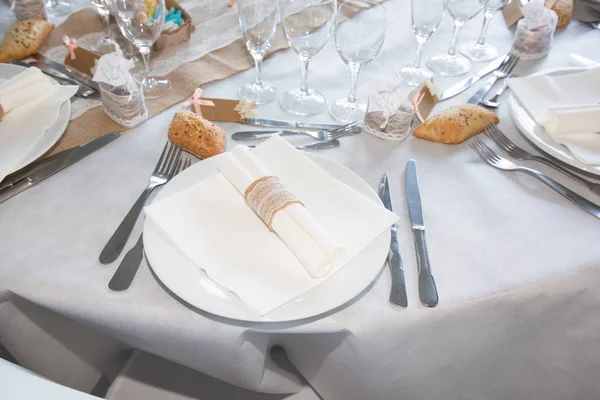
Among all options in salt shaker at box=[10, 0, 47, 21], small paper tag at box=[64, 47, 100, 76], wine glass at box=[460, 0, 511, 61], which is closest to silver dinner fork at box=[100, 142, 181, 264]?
small paper tag at box=[64, 47, 100, 76]

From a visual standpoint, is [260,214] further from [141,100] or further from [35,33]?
[35,33]

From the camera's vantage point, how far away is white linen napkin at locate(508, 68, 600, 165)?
2.98 ft

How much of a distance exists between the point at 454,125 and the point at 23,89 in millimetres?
886

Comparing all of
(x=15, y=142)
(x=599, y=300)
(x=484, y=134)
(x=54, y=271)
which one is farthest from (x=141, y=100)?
(x=599, y=300)

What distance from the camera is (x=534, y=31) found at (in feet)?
3.94

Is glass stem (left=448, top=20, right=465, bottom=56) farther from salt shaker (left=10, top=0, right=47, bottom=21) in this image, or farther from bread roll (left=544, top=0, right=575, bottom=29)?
salt shaker (left=10, top=0, right=47, bottom=21)

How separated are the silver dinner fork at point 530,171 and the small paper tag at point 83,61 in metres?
0.91

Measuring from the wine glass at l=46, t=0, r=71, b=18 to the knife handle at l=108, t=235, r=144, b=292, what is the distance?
3.37 ft

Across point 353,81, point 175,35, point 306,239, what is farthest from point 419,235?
point 175,35

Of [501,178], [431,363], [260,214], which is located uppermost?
[260,214]

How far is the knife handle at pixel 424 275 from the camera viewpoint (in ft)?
2.18

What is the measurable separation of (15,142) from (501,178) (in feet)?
3.04

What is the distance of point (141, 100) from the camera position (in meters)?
0.99

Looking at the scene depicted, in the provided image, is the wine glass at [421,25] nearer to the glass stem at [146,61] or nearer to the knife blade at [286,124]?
the knife blade at [286,124]
